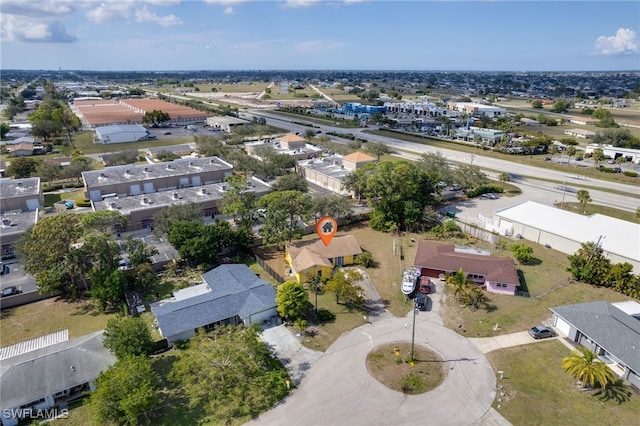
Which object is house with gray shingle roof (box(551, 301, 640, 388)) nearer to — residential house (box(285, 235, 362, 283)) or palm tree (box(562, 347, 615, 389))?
palm tree (box(562, 347, 615, 389))

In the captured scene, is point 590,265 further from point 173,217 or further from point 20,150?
point 20,150

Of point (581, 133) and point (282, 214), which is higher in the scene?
point (581, 133)

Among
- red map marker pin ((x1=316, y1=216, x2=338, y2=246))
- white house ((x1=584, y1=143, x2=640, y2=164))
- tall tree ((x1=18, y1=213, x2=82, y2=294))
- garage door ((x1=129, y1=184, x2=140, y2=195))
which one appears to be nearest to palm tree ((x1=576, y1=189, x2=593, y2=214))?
red map marker pin ((x1=316, y1=216, x2=338, y2=246))

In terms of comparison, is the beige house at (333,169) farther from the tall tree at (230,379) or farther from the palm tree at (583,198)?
the tall tree at (230,379)

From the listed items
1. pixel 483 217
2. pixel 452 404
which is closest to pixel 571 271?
Result: pixel 483 217

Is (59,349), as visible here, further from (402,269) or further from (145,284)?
(402,269)

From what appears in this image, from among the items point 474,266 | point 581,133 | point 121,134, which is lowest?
point 474,266

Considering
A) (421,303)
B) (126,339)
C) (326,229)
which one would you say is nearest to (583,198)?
(421,303)

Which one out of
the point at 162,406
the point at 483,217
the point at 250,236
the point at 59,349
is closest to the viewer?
the point at 162,406
